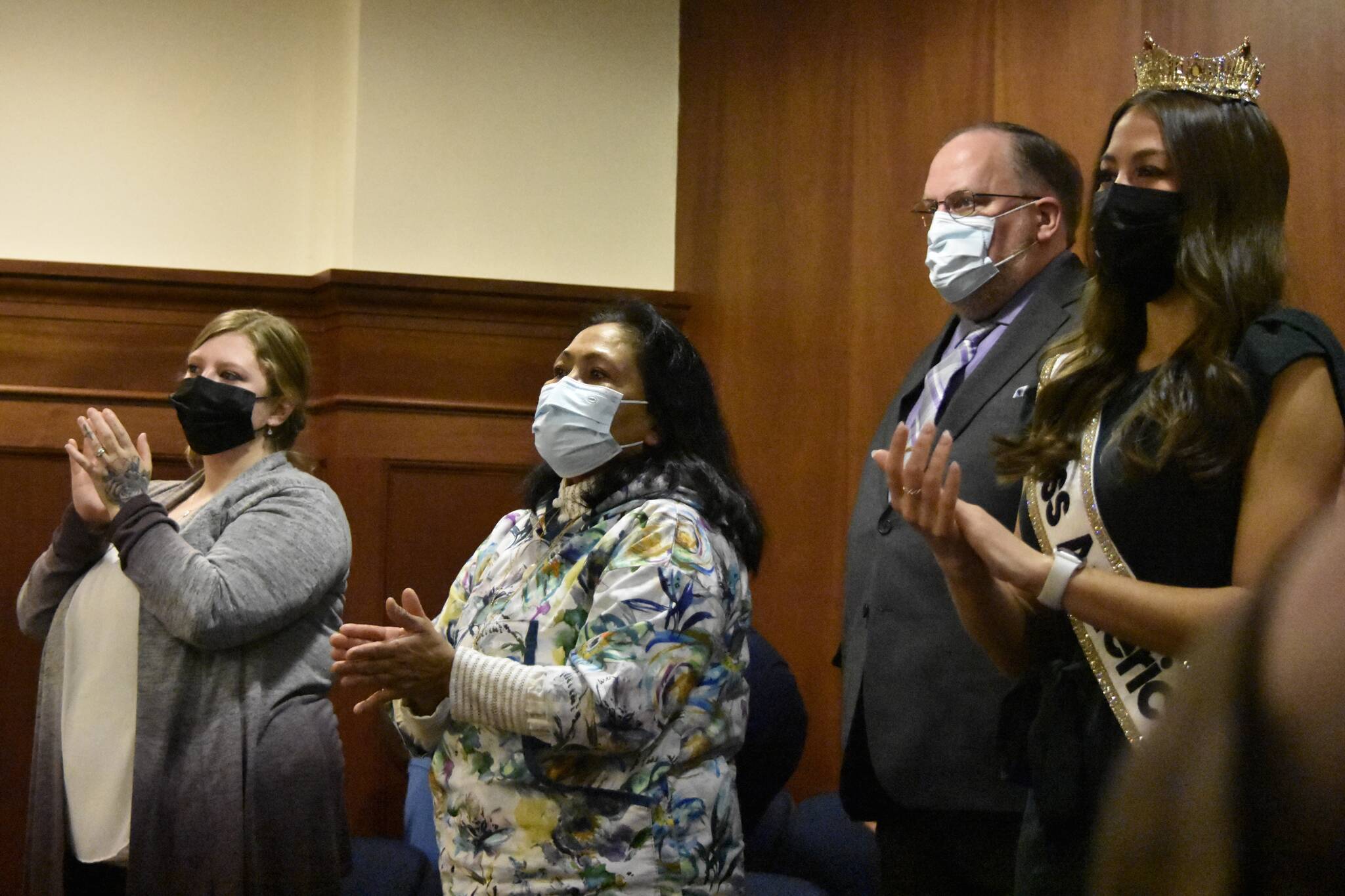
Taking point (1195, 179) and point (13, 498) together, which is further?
point (13, 498)

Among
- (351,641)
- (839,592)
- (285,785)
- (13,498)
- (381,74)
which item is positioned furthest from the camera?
(381,74)

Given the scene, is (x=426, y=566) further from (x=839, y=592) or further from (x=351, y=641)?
(x=351, y=641)

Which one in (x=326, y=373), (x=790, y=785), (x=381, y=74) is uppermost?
(x=381, y=74)

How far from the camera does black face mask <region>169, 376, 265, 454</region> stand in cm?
289

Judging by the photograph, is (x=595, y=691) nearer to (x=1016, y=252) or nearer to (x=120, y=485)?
(x=1016, y=252)

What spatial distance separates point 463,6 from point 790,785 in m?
2.34

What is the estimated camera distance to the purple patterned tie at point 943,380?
214 centimetres

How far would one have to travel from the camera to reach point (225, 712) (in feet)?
8.61

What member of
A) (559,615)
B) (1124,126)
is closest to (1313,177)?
(1124,126)

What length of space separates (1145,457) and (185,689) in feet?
5.92

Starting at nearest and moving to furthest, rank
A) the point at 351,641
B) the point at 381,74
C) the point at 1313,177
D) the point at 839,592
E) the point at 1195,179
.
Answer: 1. the point at 1195,179
2. the point at 351,641
3. the point at 1313,177
4. the point at 839,592
5. the point at 381,74

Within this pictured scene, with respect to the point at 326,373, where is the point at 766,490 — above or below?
below

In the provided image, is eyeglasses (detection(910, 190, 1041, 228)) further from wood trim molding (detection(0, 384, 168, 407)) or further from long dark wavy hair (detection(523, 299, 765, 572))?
wood trim molding (detection(0, 384, 168, 407))

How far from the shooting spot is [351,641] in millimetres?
1930
